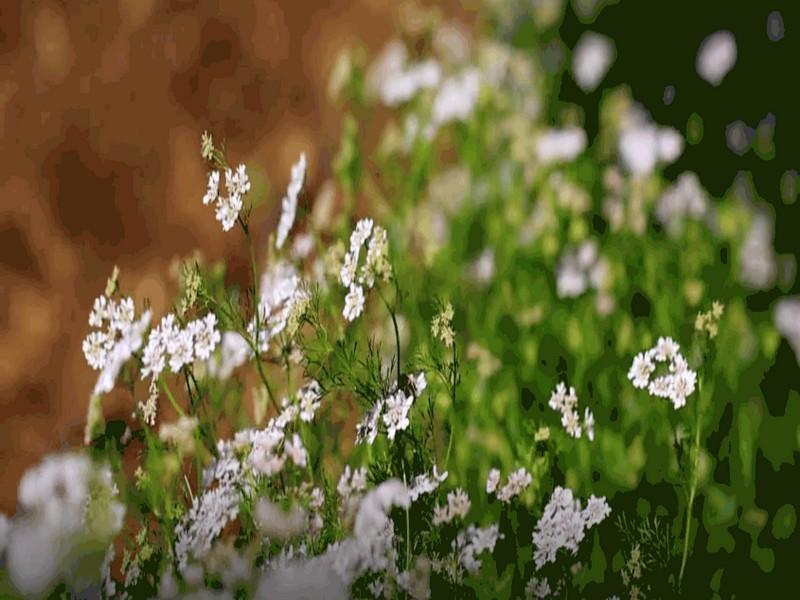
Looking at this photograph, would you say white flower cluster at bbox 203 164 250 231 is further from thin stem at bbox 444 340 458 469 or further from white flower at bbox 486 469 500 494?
white flower at bbox 486 469 500 494

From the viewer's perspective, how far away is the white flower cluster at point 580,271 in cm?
138

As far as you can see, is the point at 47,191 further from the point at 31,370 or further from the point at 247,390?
the point at 247,390

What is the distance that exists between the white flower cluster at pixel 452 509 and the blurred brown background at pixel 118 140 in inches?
19.9

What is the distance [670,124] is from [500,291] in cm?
28

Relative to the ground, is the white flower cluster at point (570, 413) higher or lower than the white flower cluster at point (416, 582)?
higher

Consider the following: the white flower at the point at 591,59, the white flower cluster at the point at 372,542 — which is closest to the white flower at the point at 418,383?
the white flower cluster at the point at 372,542

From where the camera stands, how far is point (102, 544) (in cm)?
133

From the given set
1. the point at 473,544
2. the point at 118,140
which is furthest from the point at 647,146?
the point at 118,140

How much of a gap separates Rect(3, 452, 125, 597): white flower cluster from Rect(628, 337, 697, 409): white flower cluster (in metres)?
0.63

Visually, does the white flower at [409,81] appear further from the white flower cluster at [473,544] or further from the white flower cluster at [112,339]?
the white flower cluster at [473,544]

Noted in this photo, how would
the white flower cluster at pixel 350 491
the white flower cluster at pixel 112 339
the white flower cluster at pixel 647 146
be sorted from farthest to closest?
the white flower cluster at pixel 112 339, the white flower cluster at pixel 647 146, the white flower cluster at pixel 350 491

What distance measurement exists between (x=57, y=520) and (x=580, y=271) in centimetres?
70

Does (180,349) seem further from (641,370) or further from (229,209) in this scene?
(641,370)

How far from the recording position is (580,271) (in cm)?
139
